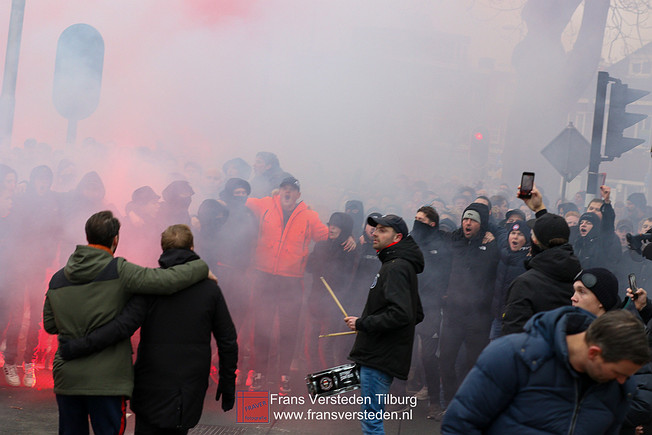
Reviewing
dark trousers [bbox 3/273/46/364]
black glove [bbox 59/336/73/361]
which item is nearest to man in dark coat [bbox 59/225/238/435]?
black glove [bbox 59/336/73/361]

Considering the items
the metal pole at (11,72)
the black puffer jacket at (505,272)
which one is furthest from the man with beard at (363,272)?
the metal pole at (11,72)

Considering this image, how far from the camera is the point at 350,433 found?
4.10m

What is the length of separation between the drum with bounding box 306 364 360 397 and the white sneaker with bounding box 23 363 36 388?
Answer: 7.52 ft

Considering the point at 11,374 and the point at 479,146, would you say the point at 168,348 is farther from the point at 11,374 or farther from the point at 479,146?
the point at 479,146

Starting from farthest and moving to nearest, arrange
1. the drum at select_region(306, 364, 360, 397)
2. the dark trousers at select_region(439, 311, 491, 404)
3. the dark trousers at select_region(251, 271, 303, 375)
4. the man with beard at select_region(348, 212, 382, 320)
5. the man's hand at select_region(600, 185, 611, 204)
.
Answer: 1. the man's hand at select_region(600, 185, 611, 204)
2. the man with beard at select_region(348, 212, 382, 320)
3. the dark trousers at select_region(251, 271, 303, 375)
4. the dark trousers at select_region(439, 311, 491, 404)
5. the drum at select_region(306, 364, 360, 397)

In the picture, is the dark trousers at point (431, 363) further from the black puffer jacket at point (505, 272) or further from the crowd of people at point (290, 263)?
the black puffer jacket at point (505, 272)

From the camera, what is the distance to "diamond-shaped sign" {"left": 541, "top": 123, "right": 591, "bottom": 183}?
6.50 m

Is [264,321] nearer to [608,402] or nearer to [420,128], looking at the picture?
[420,128]

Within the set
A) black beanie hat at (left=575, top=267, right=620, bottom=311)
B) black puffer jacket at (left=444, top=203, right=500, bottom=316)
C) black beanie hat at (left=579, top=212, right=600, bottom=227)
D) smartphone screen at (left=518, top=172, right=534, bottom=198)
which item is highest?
smartphone screen at (left=518, top=172, right=534, bottom=198)

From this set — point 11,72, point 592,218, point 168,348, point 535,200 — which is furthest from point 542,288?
point 11,72

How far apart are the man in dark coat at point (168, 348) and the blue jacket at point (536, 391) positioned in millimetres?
1298

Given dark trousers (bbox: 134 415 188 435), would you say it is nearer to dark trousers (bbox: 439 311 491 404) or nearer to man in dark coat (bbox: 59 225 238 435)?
man in dark coat (bbox: 59 225 238 435)

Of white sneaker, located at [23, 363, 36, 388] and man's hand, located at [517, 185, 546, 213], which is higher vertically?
man's hand, located at [517, 185, 546, 213]

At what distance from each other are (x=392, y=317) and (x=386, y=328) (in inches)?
2.2
